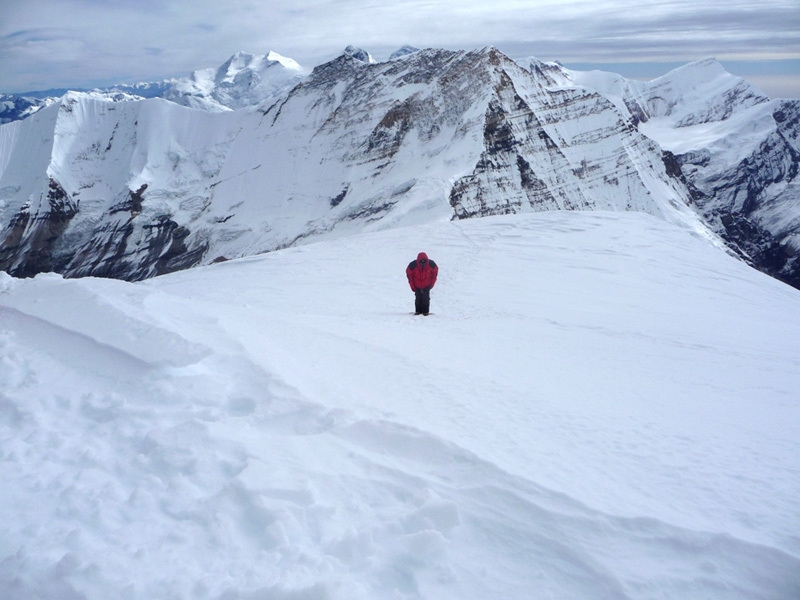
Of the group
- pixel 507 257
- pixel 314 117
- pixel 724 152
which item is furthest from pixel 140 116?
pixel 724 152

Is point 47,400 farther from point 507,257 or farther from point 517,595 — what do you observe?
point 507,257

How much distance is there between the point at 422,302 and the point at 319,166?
83232 millimetres

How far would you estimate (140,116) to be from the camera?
11550 centimetres

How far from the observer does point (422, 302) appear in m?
10.1

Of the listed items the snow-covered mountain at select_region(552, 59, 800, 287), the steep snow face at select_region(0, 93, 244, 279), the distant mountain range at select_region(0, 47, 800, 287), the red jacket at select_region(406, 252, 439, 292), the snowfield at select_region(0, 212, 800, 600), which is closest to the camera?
the snowfield at select_region(0, 212, 800, 600)

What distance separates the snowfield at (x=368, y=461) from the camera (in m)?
2.86

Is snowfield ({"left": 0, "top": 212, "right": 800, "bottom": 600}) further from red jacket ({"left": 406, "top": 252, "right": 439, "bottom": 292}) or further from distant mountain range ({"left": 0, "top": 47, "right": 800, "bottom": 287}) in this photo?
distant mountain range ({"left": 0, "top": 47, "right": 800, "bottom": 287})

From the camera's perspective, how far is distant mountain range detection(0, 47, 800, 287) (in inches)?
2763

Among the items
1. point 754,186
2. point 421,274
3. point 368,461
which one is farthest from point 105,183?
point 754,186

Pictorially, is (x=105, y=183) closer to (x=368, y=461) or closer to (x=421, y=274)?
(x=421, y=274)

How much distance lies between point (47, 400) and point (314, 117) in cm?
10042

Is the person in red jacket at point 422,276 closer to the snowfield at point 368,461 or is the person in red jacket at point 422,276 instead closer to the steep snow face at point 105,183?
the snowfield at point 368,461

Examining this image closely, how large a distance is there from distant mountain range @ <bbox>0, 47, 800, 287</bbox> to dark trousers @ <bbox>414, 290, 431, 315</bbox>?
38.3 meters

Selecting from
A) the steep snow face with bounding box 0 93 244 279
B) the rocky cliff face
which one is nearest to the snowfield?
the steep snow face with bounding box 0 93 244 279
